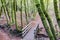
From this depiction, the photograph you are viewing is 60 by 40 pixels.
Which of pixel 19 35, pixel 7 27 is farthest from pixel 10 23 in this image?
pixel 19 35

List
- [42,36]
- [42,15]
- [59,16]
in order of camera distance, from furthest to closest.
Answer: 1. [42,36]
2. [59,16]
3. [42,15]

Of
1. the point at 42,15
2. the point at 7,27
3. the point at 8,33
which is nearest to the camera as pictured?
the point at 42,15

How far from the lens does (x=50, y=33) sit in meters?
6.05

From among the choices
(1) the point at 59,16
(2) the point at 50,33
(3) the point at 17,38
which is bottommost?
(3) the point at 17,38

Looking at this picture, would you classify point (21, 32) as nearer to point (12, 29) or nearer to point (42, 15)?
point (12, 29)

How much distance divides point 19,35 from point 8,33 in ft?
6.51

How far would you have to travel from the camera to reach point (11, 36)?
2109cm

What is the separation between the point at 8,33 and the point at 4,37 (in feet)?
4.44

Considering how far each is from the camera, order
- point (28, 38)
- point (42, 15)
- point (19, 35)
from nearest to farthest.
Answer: point (42, 15), point (28, 38), point (19, 35)

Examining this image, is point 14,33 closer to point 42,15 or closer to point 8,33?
point 8,33

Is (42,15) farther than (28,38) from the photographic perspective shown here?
No

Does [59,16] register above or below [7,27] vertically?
above

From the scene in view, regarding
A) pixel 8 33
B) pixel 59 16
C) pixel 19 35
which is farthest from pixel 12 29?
pixel 59 16

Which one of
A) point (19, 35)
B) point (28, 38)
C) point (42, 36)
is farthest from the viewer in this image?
point (19, 35)
